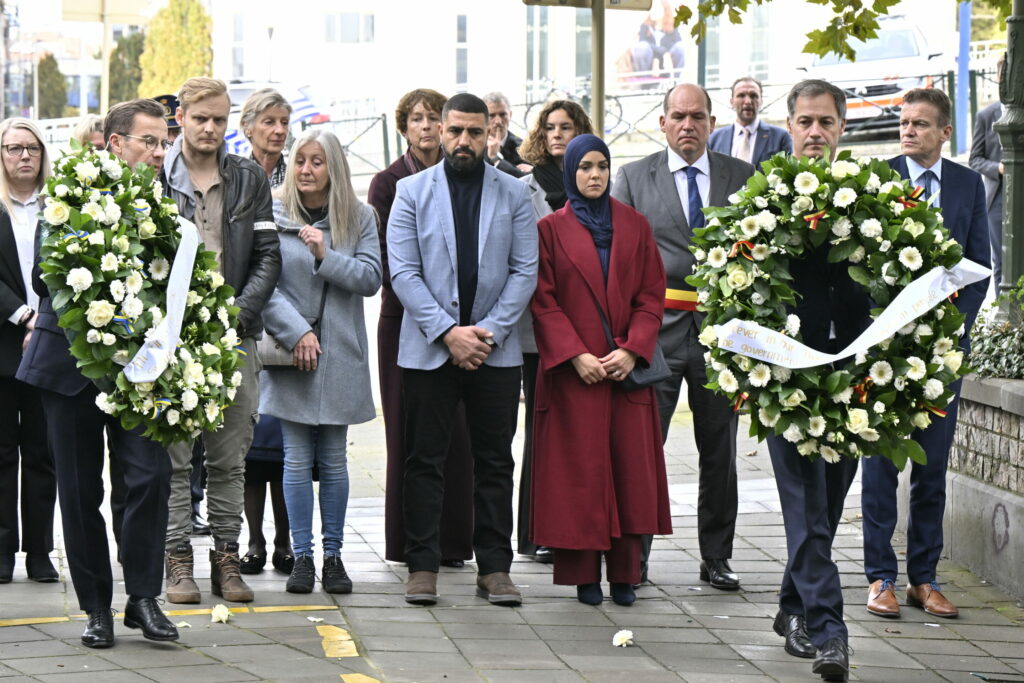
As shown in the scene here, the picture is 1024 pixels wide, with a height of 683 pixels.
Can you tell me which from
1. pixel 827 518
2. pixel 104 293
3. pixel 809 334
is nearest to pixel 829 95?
pixel 809 334

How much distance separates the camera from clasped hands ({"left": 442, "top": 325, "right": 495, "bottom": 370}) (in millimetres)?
7145

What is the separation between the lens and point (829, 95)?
7.62 meters

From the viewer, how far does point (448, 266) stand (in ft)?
24.0

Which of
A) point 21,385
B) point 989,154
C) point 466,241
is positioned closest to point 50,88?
point 989,154

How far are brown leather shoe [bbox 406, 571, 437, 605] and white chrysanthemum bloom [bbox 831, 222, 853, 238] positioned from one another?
2455mm

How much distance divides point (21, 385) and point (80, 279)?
191 cm

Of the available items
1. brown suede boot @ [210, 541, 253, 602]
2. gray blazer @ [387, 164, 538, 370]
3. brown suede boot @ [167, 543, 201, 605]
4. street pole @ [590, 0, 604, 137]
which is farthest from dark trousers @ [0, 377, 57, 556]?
street pole @ [590, 0, 604, 137]

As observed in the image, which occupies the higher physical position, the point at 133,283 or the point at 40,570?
the point at 133,283

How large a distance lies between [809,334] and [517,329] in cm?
157

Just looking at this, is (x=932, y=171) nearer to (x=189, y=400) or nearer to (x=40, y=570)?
(x=189, y=400)

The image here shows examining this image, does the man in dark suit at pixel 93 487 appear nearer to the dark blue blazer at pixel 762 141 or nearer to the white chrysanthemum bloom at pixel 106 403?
the white chrysanthemum bloom at pixel 106 403

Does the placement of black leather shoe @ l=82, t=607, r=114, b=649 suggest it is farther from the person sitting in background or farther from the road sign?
the road sign

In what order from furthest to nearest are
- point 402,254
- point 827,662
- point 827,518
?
point 402,254
point 827,518
point 827,662

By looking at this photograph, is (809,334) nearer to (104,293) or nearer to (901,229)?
(901,229)
